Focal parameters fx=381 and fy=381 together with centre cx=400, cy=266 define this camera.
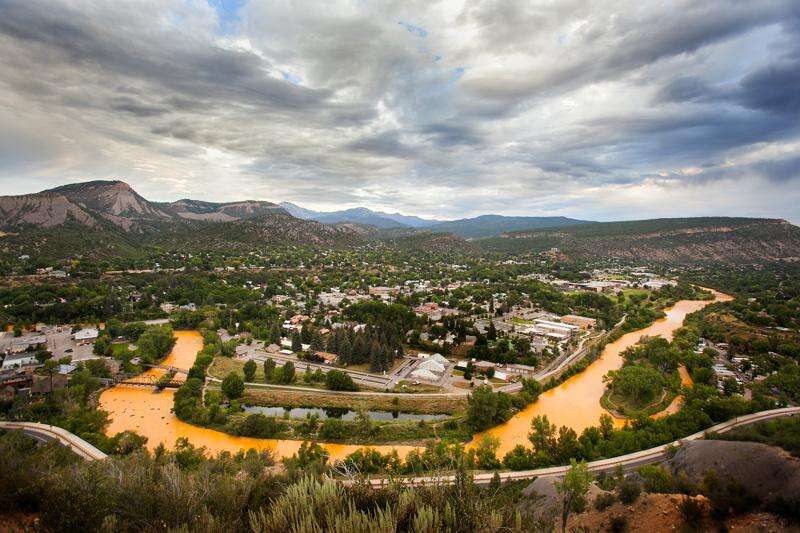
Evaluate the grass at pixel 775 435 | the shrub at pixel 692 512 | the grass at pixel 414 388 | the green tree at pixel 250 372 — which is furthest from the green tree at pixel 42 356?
the grass at pixel 775 435

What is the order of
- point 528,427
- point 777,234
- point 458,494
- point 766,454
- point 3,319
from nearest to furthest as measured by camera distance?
point 458,494 → point 766,454 → point 528,427 → point 3,319 → point 777,234

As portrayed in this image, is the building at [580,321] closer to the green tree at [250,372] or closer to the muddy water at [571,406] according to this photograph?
the muddy water at [571,406]

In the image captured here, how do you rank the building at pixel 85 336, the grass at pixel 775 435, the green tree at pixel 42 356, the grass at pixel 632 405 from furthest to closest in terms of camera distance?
the building at pixel 85 336 → the green tree at pixel 42 356 → the grass at pixel 632 405 → the grass at pixel 775 435

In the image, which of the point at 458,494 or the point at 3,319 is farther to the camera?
the point at 3,319

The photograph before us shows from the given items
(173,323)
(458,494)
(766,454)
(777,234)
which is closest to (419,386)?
(766,454)

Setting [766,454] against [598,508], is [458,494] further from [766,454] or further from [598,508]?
[766,454]

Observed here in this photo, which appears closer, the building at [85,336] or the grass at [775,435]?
the grass at [775,435]

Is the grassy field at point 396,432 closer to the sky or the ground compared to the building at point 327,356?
closer to the ground
